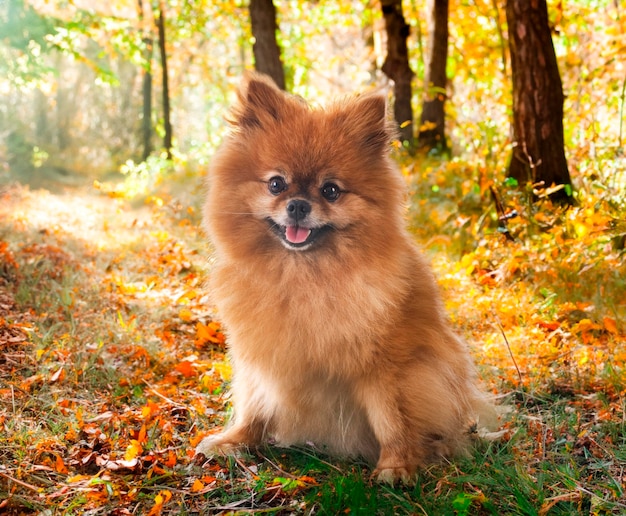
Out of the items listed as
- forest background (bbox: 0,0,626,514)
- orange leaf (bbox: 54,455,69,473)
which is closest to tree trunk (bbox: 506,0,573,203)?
forest background (bbox: 0,0,626,514)

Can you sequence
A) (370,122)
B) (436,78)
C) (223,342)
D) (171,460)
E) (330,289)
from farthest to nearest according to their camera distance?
(436,78) → (223,342) → (370,122) → (171,460) → (330,289)

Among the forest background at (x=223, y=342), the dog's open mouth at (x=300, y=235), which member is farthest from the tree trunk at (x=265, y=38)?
the dog's open mouth at (x=300, y=235)

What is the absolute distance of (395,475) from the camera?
9.00 ft

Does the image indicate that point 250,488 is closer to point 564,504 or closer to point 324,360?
point 324,360

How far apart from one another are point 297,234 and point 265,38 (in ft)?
18.7

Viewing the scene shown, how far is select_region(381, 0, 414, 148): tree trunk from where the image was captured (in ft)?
31.9

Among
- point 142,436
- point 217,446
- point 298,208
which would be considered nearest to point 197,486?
point 217,446

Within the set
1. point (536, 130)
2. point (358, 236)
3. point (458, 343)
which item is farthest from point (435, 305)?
point (536, 130)

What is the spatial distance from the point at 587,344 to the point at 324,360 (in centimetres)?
214

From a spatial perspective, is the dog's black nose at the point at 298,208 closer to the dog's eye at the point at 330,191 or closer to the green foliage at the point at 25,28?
the dog's eye at the point at 330,191

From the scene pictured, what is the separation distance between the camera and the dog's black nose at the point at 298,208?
2.69m

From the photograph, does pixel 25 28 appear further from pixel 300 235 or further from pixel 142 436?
pixel 300 235

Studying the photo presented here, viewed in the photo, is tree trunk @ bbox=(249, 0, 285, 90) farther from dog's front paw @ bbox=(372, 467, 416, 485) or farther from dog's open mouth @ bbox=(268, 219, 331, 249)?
dog's front paw @ bbox=(372, 467, 416, 485)

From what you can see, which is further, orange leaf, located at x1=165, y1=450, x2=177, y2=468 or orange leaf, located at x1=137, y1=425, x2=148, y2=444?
orange leaf, located at x1=137, y1=425, x2=148, y2=444
